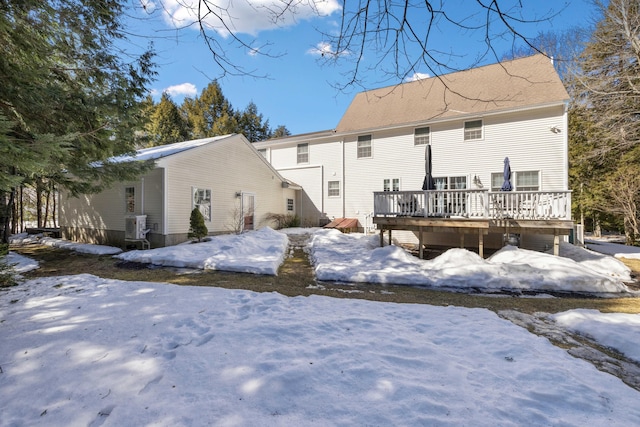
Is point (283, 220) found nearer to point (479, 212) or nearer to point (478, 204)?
point (478, 204)

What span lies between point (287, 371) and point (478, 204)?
9660 millimetres

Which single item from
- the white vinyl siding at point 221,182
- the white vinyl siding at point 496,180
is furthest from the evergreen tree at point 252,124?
the white vinyl siding at point 496,180

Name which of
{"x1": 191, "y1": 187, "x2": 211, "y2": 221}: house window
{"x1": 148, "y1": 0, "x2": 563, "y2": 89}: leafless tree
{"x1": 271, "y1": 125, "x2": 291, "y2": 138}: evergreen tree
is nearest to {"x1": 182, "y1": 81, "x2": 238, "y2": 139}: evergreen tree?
{"x1": 271, "y1": 125, "x2": 291, "y2": 138}: evergreen tree

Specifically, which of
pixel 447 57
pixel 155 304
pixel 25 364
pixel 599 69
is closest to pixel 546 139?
pixel 599 69

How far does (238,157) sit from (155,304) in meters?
11.3

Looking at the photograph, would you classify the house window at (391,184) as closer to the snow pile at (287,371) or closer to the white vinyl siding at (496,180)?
the white vinyl siding at (496,180)

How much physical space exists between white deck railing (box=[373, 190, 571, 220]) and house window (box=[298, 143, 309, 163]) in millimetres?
7884

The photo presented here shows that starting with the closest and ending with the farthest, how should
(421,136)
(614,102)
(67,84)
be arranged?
(67,84) < (614,102) < (421,136)

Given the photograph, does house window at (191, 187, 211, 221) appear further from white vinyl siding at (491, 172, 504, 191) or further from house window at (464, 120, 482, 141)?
white vinyl siding at (491, 172, 504, 191)

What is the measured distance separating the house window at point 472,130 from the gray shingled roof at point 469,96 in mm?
479

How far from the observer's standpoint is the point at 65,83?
5.12m

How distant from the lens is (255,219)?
609 inches

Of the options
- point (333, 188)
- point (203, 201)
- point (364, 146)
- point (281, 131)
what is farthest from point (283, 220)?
point (281, 131)

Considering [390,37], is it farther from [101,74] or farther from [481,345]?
[101,74]
